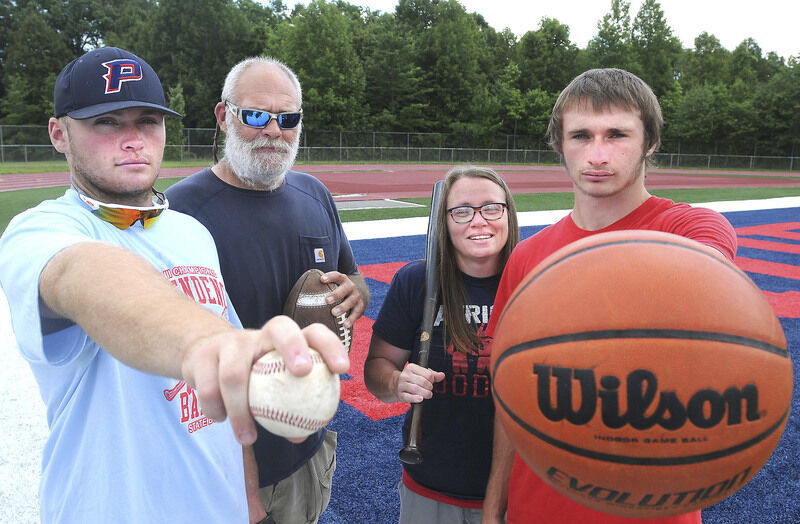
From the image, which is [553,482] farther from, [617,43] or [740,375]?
[617,43]

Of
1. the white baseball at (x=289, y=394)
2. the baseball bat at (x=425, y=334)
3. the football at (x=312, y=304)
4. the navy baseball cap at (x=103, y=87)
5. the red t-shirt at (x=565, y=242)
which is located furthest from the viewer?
the football at (x=312, y=304)

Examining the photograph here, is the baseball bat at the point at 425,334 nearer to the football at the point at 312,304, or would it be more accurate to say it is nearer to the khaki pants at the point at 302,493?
the football at the point at 312,304

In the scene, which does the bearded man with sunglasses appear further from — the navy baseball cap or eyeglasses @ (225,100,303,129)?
the navy baseball cap

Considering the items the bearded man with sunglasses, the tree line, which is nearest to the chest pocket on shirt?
the bearded man with sunglasses

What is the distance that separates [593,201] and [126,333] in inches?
59.8

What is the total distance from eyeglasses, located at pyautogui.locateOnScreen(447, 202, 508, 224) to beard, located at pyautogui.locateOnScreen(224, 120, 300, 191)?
98 centimetres

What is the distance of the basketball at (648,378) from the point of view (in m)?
1.17

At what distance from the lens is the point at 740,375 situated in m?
1.20

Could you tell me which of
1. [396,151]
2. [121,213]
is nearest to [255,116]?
[121,213]

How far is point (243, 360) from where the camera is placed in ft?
2.81

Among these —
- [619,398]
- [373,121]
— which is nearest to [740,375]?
[619,398]

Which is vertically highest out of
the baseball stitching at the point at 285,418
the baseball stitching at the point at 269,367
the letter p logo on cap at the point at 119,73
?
the letter p logo on cap at the point at 119,73

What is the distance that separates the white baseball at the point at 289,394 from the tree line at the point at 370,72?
41.8 metres

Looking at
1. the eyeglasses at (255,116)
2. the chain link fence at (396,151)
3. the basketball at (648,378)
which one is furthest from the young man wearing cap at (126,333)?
the chain link fence at (396,151)
